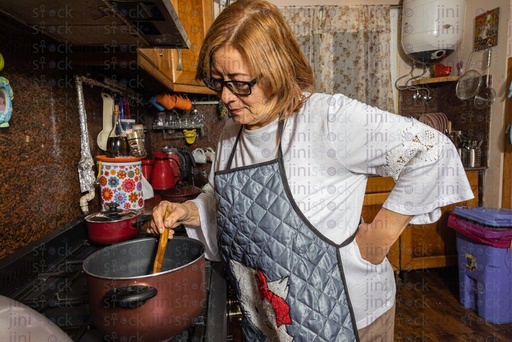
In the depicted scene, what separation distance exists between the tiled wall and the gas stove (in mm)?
51

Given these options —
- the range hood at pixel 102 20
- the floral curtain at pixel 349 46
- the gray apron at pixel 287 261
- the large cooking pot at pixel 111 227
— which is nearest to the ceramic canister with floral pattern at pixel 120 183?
the large cooking pot at pixel 111 227

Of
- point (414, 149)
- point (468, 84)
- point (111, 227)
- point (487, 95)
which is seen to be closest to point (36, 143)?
point (111, 227)

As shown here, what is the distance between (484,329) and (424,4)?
2335mm

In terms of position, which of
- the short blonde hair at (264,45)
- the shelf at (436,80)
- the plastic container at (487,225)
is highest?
the shelf at (436,80)

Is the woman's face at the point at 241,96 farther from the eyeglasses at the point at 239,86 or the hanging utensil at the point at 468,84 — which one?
the hanging utensil at the point at 468,84

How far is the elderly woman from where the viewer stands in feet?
2.37

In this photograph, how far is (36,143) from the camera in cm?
98

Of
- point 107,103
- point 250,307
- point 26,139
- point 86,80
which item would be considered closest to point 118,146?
point 107,103

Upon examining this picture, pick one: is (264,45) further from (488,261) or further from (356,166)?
(488,261)

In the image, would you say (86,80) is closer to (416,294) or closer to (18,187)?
(18,187)

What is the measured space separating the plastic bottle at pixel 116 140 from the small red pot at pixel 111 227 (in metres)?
0.46

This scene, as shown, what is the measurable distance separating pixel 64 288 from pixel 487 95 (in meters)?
2.80

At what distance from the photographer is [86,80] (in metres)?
1.26

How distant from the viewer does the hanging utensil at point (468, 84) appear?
2.54 m
